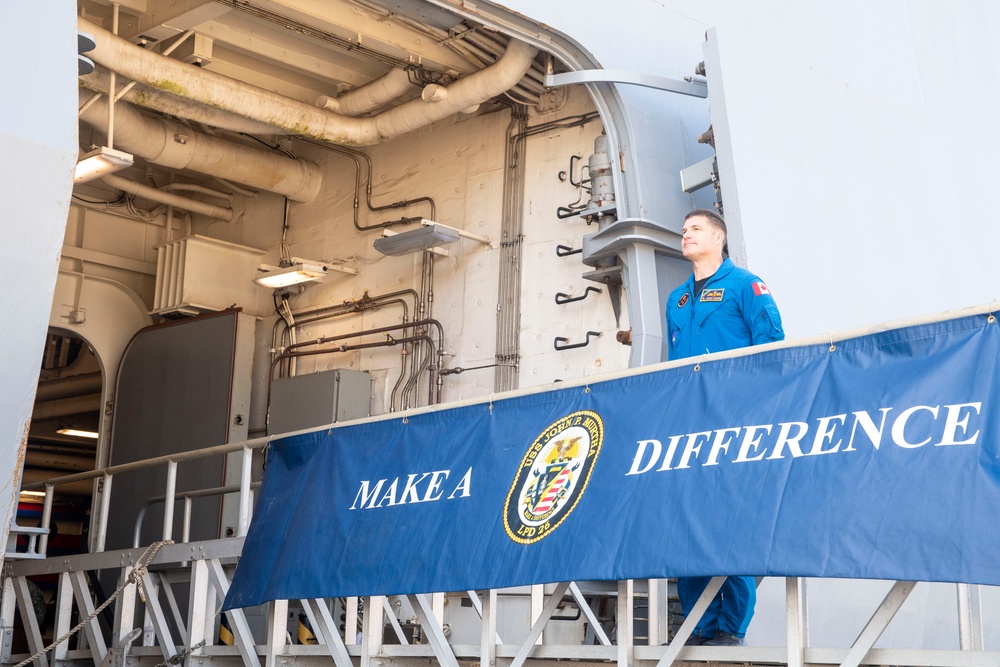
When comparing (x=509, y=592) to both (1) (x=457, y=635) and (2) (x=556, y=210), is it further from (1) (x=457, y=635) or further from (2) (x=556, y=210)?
(2) (x=556, y=210)

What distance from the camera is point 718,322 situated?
16.6 ft

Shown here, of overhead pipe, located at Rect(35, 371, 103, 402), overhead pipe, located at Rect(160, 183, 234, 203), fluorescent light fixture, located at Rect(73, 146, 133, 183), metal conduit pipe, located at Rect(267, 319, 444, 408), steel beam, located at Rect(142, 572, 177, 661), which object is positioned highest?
overhead pipe, located at Rect(160, 183, 234, 203)

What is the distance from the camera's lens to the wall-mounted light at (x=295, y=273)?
1055 cm

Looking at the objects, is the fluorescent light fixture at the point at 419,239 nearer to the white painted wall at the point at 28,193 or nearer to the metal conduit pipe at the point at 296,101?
the metal conduit pipe at the point at 296,101

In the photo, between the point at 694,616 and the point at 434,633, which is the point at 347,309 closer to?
the point at 434,633

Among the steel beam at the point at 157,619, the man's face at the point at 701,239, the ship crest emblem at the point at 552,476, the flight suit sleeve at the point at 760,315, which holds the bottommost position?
the steel beam at the point at 157,619

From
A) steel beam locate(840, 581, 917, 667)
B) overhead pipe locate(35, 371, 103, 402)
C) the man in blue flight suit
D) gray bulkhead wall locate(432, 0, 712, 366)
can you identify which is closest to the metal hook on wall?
gray bulkhead wall locate(432, 0, 712, 366)

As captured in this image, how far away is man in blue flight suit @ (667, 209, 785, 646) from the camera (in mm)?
4605

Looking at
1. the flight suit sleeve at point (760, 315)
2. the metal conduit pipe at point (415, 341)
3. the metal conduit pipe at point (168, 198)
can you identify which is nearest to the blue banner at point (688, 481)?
the flight suit sleeve at point (760, 315)

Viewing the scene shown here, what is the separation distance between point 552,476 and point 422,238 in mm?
5274

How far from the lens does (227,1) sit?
8320mm

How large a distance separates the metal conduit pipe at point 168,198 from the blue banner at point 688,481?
6.77m

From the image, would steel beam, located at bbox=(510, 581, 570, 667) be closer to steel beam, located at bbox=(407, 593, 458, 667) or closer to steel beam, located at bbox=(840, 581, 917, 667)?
steel beam, located at bbox=(407, 593, 458, 667)

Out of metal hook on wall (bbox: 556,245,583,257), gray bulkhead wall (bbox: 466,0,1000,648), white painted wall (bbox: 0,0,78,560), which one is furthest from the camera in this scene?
metal hook on wall (bbox: 556,245,583,257)
